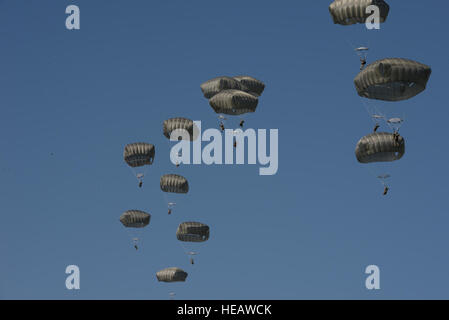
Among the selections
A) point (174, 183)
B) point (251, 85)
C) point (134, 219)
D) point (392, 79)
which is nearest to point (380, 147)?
point (392, 79)

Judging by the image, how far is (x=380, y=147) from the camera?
101188mm

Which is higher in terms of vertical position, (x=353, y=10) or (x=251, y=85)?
(x=251, y=85)

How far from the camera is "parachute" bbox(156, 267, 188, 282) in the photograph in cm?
13400

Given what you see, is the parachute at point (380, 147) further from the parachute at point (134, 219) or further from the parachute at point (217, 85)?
the parachute at point (134, 219)

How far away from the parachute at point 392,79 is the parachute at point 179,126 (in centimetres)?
2926

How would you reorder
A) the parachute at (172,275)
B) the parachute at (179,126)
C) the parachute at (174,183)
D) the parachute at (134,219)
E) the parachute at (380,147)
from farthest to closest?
the parachute at (172,275)
the parachute at (134,219)
the parachute at (174,183)
the parachute at (179,126)
the parachute at (380,147)

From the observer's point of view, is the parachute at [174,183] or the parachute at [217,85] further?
the parachute at [174,183]

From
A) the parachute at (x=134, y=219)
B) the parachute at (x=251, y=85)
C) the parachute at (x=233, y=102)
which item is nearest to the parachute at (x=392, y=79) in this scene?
the parachute at (x=233, y=102)

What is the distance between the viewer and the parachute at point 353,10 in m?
102

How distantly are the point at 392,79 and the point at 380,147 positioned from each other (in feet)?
34.1

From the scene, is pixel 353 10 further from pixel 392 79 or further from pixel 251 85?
pixel 251 85

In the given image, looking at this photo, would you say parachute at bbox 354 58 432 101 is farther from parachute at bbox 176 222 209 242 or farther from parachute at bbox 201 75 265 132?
parachute at bbox 176 222 209 242
